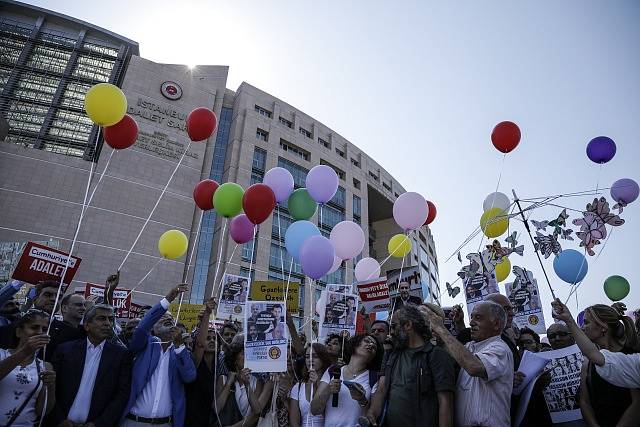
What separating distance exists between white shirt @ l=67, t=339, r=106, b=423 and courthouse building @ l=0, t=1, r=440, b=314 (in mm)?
22033

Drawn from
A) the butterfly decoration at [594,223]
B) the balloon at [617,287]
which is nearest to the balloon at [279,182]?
the butterfly decoration at [594,223]

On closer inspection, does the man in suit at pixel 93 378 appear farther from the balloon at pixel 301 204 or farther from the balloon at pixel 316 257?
the balloon at pixel 301 204

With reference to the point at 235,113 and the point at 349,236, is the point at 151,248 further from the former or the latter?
the point at 349,236

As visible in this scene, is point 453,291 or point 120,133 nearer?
point 120,133

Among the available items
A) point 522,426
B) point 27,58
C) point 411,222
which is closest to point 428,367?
point 522,426

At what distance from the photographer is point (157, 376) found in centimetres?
404

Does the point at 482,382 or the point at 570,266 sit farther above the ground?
the point at 570,266

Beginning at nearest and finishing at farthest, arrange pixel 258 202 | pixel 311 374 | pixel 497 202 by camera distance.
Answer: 1. pixel 311 374
2. pixel 258 202
3. pixel 497 202

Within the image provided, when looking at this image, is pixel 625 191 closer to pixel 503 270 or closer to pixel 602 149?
pixel 602 149

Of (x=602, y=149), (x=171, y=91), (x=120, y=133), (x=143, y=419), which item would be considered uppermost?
(x=171, y=91)

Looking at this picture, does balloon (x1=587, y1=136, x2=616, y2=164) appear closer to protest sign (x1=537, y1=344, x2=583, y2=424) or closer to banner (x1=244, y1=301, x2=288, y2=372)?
protest sign (x1=537, y1=344, x2=583, y2=424)

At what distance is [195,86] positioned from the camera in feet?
115

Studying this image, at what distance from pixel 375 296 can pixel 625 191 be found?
4.67m

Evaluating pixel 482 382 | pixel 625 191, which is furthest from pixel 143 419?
pixel 625 191
